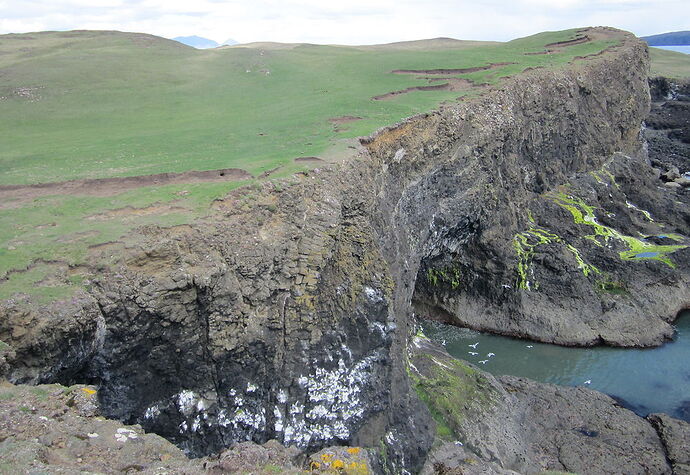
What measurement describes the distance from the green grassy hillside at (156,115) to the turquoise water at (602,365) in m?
13.1

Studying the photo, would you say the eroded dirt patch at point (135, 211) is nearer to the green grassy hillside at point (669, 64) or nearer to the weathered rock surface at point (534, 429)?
the weathered rock surface at point (534, 429)

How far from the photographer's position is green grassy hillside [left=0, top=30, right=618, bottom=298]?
17453 mm

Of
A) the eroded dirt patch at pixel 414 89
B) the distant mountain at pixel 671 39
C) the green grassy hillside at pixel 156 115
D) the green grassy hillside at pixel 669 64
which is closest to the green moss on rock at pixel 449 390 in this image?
the green grassy hillside at pixel 156 115

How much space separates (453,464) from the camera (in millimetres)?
20297

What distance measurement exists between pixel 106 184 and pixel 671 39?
674 ft

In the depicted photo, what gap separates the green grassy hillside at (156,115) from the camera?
17.5 m

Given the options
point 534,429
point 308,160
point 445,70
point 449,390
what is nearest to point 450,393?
point 449,390

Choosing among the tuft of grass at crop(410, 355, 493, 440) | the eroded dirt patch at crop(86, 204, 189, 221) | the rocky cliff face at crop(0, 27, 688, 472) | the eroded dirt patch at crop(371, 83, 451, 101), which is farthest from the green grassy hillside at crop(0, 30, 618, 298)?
the tuft of grass at crop(410, 355, 493, 440)

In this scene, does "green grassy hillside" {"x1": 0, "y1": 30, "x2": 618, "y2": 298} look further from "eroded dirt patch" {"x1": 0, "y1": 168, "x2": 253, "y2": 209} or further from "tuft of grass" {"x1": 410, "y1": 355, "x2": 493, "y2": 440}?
"tuft of grass" {"x1": 410, "y1": 355, "x2": 493, "y2": 440}

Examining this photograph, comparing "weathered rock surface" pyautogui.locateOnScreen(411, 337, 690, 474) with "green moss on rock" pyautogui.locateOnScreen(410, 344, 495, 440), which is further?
"green moss on rock" pyautogui.locateOnScreen(410, 344, 495, 440)

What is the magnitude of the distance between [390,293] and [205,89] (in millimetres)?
23706

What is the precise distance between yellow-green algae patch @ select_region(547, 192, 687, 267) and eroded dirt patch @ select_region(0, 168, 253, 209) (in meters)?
24.5

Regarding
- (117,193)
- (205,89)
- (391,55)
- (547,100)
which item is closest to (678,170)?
(547,100)

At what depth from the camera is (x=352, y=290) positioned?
2009 centimetres
